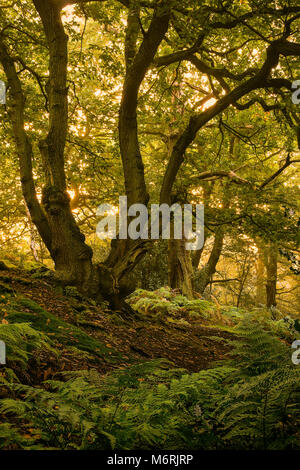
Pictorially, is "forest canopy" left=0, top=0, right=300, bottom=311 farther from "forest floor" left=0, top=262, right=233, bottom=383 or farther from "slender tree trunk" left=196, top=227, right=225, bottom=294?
"slender tree trunk" left=196, top=227, right=225, bottom=294

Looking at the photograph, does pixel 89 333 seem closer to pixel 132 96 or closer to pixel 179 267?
pixel 132 96

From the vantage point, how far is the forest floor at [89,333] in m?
3.70

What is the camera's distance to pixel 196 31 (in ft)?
19.3

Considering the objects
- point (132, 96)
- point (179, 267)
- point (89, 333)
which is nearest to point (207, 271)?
point (179, 267)

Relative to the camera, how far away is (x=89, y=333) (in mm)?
4969

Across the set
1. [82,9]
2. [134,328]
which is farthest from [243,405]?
[82,9]

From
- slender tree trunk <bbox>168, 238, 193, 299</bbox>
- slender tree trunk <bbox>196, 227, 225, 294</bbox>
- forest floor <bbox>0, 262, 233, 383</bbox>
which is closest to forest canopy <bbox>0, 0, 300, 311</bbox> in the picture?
forest floor <bbox>0, 262, 233, 383</bbox>

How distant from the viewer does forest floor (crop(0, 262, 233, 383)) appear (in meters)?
3.70

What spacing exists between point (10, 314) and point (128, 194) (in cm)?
380

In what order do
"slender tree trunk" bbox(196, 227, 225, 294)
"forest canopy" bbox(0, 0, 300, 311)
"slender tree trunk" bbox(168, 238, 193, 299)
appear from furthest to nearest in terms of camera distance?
1. "slender tree trunk" bbox(196, 227, 225, 294)
2. "slender tree trunk" bbox(168, 238, 193, 299)
3. "forest canopy" bbox(0, 0, 300, 311)

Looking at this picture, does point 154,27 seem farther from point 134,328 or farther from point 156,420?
point 156,420

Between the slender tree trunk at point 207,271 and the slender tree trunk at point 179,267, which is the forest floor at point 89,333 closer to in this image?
the slender tree trunk at point 179,267

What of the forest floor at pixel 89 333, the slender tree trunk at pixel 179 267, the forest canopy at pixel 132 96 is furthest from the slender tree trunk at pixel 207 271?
the forest floor at pixel 89 333
